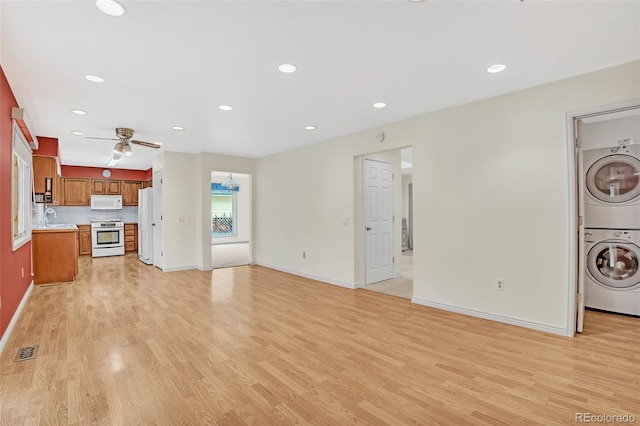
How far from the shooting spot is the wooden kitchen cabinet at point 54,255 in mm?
5355

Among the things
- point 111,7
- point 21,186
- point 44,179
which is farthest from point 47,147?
point 111,7

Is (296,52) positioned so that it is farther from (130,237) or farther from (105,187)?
(130,237)

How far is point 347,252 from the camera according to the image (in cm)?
515

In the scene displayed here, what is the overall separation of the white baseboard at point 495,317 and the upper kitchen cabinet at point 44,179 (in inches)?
248

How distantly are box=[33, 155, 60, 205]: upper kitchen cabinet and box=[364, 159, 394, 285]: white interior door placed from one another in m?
5.48

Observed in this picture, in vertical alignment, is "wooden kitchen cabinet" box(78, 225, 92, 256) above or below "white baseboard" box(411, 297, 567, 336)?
above

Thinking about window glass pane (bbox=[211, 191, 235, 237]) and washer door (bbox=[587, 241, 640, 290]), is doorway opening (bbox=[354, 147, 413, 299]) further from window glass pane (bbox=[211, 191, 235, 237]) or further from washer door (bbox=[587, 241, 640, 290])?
window glass pane (bbox=[211, 191, 235, 237])

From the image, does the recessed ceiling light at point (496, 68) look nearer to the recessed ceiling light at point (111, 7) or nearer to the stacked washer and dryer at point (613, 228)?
the stacked washer and dryer at point (613, 228)

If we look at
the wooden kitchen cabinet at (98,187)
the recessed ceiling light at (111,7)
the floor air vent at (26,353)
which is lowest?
the floor air vent at (26,353)

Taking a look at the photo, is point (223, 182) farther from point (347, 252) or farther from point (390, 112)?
point (390, 112)

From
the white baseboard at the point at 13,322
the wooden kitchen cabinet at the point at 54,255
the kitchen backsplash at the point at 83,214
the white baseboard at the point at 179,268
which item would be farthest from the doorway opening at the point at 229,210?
the white baseboard at the point at 13,322

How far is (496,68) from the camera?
279 cm

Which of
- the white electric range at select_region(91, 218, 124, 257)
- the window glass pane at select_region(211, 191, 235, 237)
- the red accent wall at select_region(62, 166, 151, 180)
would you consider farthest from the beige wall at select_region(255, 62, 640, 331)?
the window glass pane at select_region(211, 191, 235, 237)

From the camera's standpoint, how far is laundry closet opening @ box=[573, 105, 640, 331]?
3561mm
